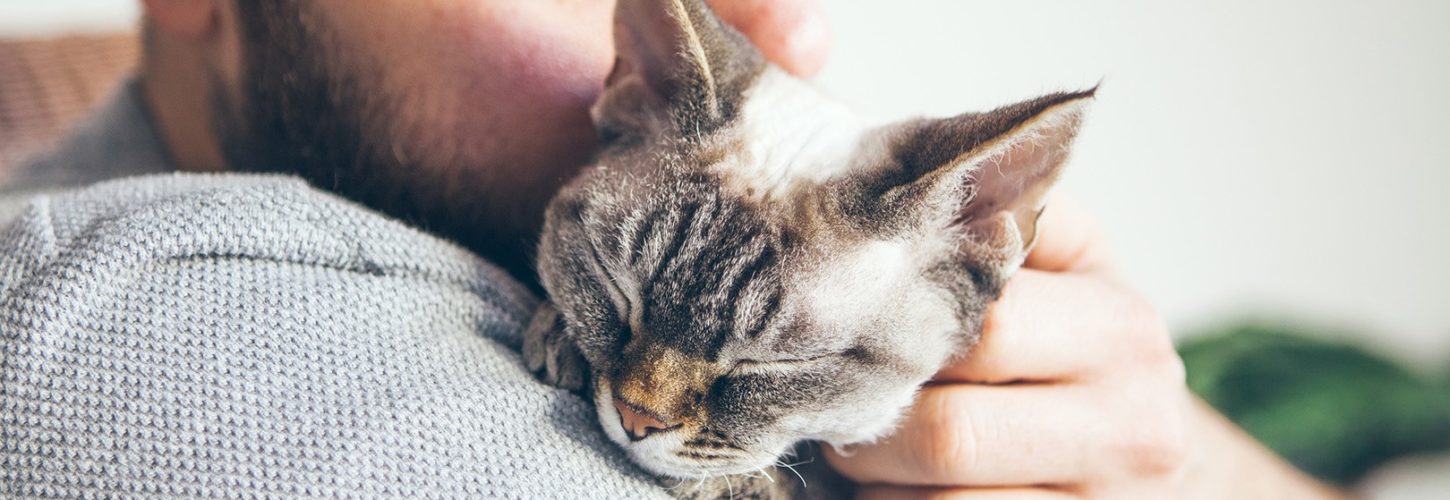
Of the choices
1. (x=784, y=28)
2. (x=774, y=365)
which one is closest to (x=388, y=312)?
(x=774, y=365)

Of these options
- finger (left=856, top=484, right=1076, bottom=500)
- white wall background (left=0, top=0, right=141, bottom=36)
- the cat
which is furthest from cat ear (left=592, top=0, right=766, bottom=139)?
white wall background (left=0, top=0, right=141, bottom=36)

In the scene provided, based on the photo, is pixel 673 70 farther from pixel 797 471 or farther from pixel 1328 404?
pixel 1328 404

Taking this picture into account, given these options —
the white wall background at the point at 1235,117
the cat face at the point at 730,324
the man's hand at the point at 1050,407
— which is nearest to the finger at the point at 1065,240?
the man's hand at the point at 1050,407

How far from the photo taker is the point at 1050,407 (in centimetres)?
109

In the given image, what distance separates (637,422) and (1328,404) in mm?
2005

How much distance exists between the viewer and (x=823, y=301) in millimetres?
875

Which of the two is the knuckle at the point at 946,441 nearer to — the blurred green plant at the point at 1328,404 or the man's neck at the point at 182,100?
the man's neck at the point at 182,100

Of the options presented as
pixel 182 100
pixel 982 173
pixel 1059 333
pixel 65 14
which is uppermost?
pixel 982 173

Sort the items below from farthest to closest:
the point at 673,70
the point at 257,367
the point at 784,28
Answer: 1. the point at 784,28
2. the point at 673,70
3. the point at 257,367

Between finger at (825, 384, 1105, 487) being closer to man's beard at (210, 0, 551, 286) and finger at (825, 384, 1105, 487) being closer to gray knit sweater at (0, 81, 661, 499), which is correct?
gray knit sweater at (0, 81, 661, 499)

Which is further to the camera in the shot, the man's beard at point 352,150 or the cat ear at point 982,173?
the man's beard at point 352,150

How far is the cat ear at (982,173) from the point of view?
79cm

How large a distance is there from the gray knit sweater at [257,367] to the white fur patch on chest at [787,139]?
30 cm

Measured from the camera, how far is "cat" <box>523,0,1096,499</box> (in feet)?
2.86
